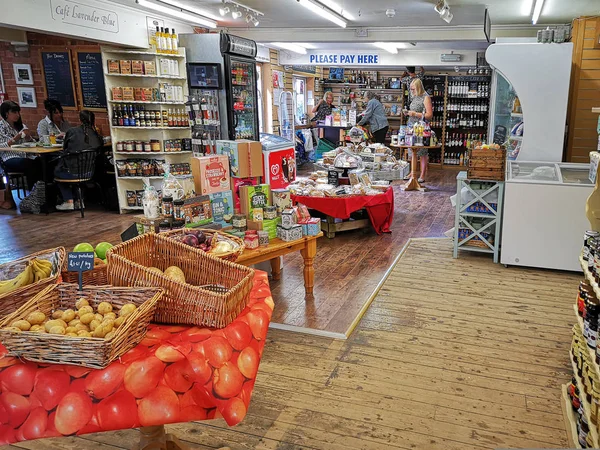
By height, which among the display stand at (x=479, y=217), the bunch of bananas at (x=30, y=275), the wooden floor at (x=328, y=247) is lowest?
the wooden floor at (x=328, y=247)

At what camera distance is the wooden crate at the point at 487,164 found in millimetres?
5094

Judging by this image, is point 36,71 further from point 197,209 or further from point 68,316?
point 68,316

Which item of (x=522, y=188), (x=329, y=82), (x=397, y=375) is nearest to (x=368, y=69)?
(x=329, y=82)

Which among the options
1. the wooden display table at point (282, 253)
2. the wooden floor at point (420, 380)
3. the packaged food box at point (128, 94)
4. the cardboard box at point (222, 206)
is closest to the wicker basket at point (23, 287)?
the wooden floor at point (420, 380)

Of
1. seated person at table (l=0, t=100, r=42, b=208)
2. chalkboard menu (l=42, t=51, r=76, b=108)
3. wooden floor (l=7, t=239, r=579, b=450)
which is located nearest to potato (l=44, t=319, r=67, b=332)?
wooden floor (l=7, t=239, r=579, b=450)

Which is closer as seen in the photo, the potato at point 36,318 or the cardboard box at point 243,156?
the potato at point 36,318

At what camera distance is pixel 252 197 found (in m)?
4.02

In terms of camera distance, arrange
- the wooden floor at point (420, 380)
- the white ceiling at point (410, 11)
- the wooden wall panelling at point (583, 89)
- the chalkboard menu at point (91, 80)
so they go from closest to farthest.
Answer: the wooden floor at point (420, 380) < the wooden wall panelling at point (583, 89) < the white ceiling at point (410, 11) < the chalkboard menu at point (91, 80)

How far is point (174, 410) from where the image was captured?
1651mm

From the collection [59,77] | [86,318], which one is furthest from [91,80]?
[86,318]

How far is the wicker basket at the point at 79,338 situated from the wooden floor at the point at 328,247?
225cm

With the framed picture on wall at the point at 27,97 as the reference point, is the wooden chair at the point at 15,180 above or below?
below

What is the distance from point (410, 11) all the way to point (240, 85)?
9.63 feet

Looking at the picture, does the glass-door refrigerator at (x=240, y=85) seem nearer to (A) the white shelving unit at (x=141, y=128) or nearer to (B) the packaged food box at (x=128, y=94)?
(A) the white shelving unit at (x=141, y=128)
